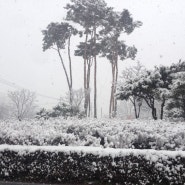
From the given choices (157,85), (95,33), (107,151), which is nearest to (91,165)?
(107,151)

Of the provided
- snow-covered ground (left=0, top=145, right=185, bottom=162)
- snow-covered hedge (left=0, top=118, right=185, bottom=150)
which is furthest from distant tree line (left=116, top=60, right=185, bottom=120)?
snow-covered ground (left=0, top=145, right=185, bottom=162)

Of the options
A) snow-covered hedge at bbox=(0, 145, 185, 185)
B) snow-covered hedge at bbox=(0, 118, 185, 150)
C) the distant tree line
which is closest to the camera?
snow-covered hedge at bbox=(0, 145, 185, 185)

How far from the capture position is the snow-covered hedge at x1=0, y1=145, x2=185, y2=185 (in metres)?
8.93

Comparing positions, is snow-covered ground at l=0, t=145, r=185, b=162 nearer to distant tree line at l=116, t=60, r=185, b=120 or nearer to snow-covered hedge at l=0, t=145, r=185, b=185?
snow-covered hedge at l=0, t=145, r=185, b=185

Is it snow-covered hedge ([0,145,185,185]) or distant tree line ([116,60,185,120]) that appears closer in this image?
snow-covered hedge ([0,145,185,185])

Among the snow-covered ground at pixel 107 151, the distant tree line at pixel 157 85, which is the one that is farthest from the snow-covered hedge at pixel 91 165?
the distant tree line at pixel 157 85

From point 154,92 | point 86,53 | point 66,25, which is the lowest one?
point 154,92

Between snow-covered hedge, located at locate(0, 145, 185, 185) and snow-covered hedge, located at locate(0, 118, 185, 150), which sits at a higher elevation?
snow-covered hedge, located at locate(0, 118, 185, 150)

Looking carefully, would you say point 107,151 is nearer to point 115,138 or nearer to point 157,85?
point 115,138

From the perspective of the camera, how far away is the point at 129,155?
30.2ft

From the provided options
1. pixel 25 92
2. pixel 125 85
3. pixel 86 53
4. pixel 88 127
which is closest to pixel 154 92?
pixel 125 85

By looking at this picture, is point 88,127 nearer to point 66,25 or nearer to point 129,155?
point 129,155

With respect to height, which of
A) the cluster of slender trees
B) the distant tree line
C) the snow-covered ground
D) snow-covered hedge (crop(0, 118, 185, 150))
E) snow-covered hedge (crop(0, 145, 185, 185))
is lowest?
snow-covered hedge (crop(0, 145, 185, 185))

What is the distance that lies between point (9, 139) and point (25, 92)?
7752 cm
